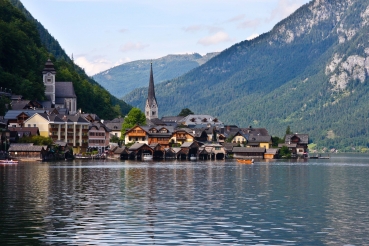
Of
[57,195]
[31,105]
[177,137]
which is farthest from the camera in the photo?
Result: [177,137]

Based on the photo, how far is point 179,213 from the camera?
166 feet

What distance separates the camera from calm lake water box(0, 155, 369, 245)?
40531 mm

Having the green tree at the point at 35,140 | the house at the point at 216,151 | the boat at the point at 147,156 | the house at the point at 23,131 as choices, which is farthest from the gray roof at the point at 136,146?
the green tree at the point at 35,140

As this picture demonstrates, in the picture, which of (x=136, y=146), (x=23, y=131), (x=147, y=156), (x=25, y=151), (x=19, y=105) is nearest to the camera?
(x=25, y=151)

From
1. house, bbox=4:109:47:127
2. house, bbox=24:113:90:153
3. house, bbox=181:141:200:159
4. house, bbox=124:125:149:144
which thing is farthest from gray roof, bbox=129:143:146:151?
house, bbox=4:109:47:127

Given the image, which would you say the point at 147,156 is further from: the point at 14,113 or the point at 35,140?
the point at 35,140

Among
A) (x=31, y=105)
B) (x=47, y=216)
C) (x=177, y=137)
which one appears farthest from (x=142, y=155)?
(x=47, y=216)

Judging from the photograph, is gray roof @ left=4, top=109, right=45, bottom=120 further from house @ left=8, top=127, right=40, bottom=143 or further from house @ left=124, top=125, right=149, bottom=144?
house @ left=124, top=125, right=149, bottom=144

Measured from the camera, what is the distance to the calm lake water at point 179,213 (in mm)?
40531

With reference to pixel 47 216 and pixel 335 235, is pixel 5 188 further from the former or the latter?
pixel 335 235

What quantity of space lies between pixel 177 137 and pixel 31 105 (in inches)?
1479

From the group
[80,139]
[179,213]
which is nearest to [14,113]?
[80,139]

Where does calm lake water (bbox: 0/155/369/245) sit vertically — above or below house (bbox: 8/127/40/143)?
below

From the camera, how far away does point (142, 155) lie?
602ft
